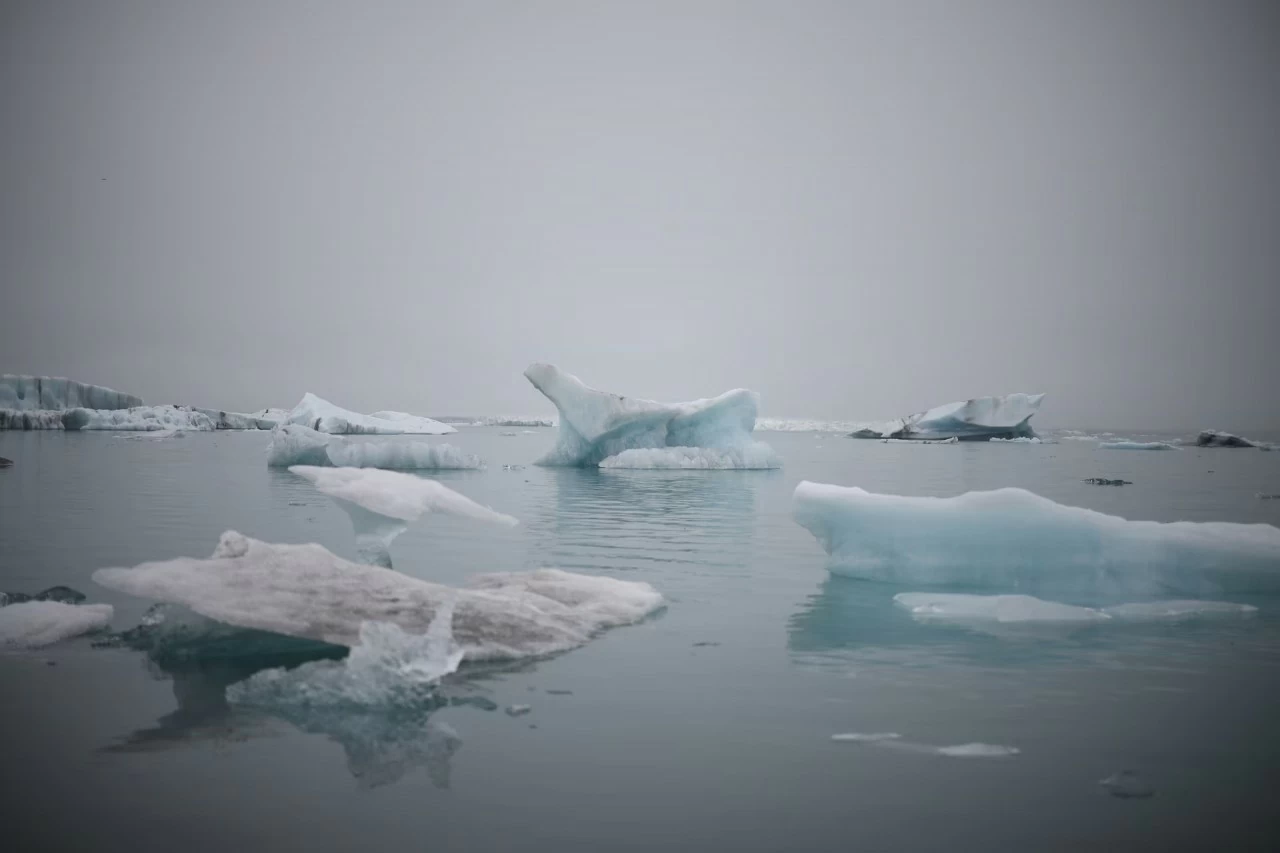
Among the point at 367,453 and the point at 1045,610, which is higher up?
the point at 367,453

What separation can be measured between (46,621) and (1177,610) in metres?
9.26

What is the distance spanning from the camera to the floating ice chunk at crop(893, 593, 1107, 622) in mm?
7805

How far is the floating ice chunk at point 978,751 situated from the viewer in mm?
4598

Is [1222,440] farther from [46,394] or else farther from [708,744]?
[46,394]

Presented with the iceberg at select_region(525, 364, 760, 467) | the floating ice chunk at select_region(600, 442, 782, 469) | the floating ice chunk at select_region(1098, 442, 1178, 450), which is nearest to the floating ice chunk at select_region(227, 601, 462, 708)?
the iceberg at select_region(525, 364, 760, 467)

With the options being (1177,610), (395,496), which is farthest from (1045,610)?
(395,496)

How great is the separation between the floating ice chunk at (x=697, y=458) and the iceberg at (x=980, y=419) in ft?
91.6

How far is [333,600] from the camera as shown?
6043 millimetres

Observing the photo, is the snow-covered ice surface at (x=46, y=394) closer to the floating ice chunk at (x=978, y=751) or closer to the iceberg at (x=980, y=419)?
the iceberg at (x=980, y=419)

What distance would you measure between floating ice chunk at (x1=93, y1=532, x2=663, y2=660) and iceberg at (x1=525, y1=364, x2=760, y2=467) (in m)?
20.1

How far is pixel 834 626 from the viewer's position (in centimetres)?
760

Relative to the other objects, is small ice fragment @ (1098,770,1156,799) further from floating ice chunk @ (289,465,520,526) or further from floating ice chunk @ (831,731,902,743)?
floating ice chunk @ (289,465,520,526)

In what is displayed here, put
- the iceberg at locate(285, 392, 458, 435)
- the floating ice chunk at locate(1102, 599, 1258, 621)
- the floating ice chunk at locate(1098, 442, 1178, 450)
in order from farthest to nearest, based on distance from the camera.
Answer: the floating ice chunk at locate(1098, 442, 1178, 450) → the iceberg at locate(285, 392, 458, 435) → the floating ice chunk at locate(1102, 599, 1258, 621)

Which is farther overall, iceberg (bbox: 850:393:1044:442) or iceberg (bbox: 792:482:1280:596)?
iceberg (bbox: 850:393:1044:442)
